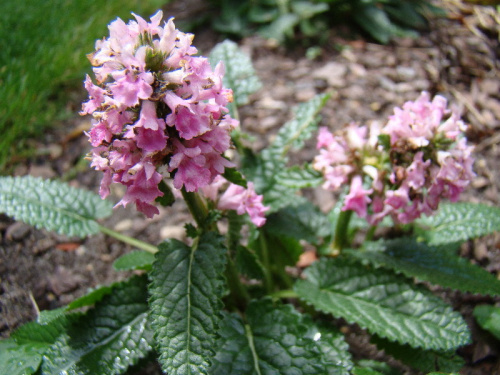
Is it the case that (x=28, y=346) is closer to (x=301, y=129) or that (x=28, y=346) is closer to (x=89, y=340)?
(x=89, y=340)

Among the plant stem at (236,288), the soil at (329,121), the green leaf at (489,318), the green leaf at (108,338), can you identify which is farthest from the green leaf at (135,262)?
the green leaf at (489,318)

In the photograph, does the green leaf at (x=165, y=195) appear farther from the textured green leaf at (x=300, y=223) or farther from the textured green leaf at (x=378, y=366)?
the textured green leaf at (x=378, y=366)

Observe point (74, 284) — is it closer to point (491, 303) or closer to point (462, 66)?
point (491, 303)

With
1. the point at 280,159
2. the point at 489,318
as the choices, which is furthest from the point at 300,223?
the point at 489,318

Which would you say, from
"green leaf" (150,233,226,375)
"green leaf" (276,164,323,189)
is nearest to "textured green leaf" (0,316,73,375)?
"green leaf" (150,233,226,375)

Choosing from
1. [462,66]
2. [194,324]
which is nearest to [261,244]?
[194,324]
